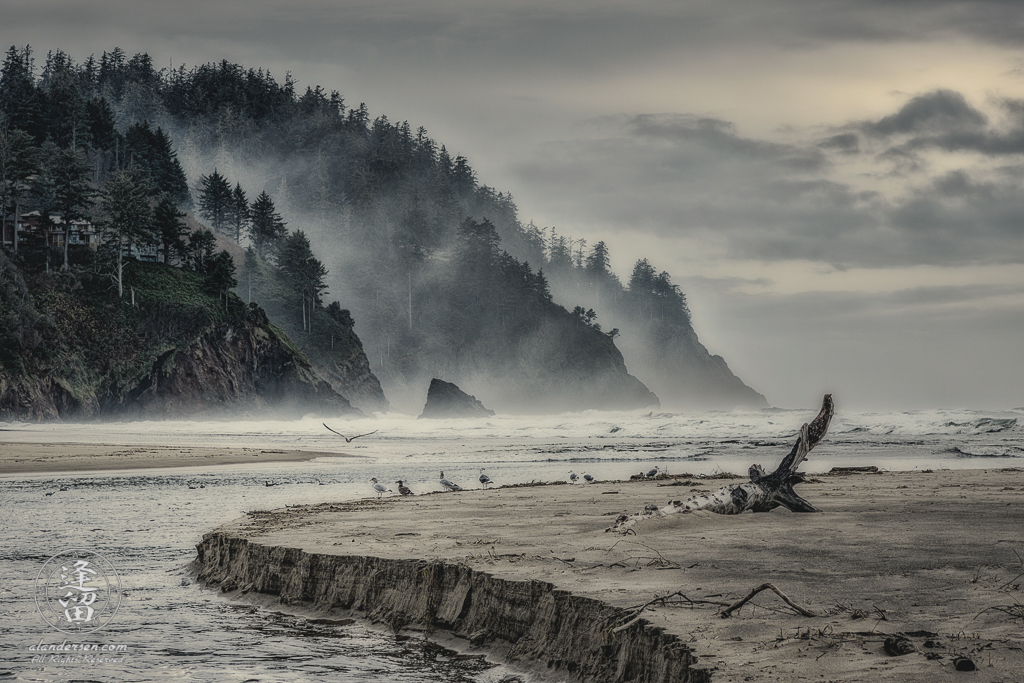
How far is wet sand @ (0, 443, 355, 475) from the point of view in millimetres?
25547

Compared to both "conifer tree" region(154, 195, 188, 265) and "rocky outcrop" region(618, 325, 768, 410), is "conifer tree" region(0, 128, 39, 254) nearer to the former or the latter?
"conifer tree" region(154, 195, 188, 265)

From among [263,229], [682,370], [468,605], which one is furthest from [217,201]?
[468,605]

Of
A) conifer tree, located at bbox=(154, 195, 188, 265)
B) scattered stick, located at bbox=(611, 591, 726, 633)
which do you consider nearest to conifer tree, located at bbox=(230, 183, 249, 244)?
conifer tree, located at bbox=(154, 195, 188, 265)

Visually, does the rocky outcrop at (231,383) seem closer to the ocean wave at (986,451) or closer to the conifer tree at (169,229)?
the conifer tree at (169,229)

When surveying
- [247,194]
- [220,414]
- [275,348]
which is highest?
[247,194]

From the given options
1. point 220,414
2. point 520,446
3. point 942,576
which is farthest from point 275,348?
point 942,576

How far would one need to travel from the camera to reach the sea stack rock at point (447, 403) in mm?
83250

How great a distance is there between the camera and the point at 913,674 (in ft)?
14.3

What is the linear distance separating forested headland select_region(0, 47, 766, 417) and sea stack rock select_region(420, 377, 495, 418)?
14336mm

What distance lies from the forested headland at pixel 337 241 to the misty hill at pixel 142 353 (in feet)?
7.75

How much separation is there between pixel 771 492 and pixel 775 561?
121 inches

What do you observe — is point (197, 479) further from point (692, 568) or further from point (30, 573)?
point (692, 568)

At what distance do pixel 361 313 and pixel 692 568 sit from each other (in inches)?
4768

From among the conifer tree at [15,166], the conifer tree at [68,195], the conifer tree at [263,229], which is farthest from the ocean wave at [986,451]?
the conifer tree at [263,229]
